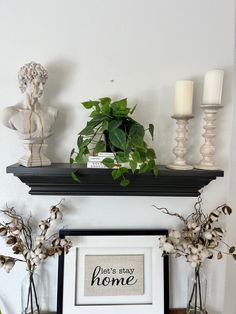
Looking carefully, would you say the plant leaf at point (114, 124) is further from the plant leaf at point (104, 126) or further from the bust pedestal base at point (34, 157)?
the bust pedestal base at point (34, 157)

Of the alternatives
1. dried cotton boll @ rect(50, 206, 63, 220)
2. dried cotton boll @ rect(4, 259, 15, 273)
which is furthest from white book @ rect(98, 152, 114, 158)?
dried cotton boll @ rect(4, 259, 15, 273)

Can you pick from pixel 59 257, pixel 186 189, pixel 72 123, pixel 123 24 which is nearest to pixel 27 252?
pixel 59 257

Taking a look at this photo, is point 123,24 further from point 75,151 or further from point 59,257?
point 59,257

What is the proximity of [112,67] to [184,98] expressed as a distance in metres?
0.33

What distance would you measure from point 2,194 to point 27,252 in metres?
0.26

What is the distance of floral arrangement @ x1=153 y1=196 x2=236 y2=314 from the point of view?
38.5 inches

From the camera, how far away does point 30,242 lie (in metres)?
1.04

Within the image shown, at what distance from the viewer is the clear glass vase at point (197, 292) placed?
1.03m

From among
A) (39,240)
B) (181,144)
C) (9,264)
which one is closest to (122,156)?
(181,144)

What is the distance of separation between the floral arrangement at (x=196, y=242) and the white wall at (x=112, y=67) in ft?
0.18

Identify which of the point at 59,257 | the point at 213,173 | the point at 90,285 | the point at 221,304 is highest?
the point at 213,173

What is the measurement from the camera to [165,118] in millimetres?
1057

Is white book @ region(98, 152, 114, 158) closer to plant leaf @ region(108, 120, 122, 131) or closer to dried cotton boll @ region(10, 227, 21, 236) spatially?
plant leaf @ region(108, 120, 122, 131)

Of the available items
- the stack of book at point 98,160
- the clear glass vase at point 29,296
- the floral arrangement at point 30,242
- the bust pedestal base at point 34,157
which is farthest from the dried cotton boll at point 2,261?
the stack of book at point 98,160
